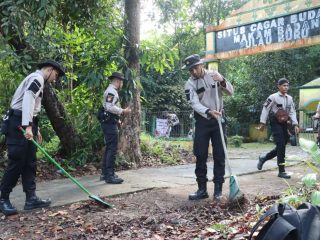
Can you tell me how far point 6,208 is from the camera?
5184mm

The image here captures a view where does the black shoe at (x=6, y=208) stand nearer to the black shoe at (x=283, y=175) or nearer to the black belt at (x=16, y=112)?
the black belt at (x=16, y=112)

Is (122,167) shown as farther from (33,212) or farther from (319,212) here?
(319,212)

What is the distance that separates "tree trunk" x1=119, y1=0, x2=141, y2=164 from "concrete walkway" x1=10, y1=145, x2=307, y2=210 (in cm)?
56

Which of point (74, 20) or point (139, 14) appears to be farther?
point (139, 14)

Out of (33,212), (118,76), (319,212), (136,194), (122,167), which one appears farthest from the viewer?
(122,167)

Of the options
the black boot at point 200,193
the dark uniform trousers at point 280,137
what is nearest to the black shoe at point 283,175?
the dark uniform trousers at point 280,137

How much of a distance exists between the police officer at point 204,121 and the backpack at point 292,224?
3.56m

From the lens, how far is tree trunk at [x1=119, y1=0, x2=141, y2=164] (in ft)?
28.5

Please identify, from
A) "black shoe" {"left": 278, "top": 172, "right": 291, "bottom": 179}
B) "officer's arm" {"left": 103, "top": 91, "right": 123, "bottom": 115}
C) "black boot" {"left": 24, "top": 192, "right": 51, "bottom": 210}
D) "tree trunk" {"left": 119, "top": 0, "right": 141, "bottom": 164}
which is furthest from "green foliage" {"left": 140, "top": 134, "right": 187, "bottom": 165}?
"black boot" {"left": 24, "top": 192, "right": 51, "bottom": 210}

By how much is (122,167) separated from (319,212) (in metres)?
6.63

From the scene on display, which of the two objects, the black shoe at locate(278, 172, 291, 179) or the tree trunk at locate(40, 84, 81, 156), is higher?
the tree trunk at locate(40, 84, 81, 156)

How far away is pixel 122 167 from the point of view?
8586 mm

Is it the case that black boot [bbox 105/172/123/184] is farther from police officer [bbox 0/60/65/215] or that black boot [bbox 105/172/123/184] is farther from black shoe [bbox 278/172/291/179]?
black shoe [bbox 278/172/291/179]

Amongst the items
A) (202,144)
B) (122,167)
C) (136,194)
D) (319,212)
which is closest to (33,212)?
(136,194)
